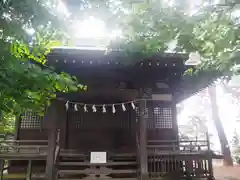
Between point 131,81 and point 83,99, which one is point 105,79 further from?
point 83,99

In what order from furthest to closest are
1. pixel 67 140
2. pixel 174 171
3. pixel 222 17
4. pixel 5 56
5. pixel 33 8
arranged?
1. pixel 67 140
2. pixel 174 171
3. pixel 222 17
4. pixel 5 56
5. pixel 33 8

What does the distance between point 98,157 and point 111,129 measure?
6.84 ft

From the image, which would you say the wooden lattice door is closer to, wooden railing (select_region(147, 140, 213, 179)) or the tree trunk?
wooden railing (select_region(147, 140, 213, 179))

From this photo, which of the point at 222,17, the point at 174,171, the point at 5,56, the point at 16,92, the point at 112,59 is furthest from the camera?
the point at 174,171

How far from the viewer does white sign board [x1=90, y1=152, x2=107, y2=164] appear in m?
6.94

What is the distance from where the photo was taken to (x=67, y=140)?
8.73m

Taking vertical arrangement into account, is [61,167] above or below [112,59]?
below

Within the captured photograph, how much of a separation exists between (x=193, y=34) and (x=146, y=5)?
870mm

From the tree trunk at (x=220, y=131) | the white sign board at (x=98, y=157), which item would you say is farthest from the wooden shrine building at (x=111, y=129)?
the tree trunk at (x=220, y=131)

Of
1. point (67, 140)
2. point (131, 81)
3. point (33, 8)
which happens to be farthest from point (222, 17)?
point (67, 140)

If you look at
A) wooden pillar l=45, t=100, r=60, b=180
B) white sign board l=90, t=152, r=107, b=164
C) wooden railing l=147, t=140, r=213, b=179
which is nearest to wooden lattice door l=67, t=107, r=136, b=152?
wooden railing l=147, t=140, r=213, b=179

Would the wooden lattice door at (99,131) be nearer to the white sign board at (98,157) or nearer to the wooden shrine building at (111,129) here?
the wooden shrine building at (111,129)

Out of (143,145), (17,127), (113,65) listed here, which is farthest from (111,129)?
(17,127)

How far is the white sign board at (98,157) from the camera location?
6.94 meters
